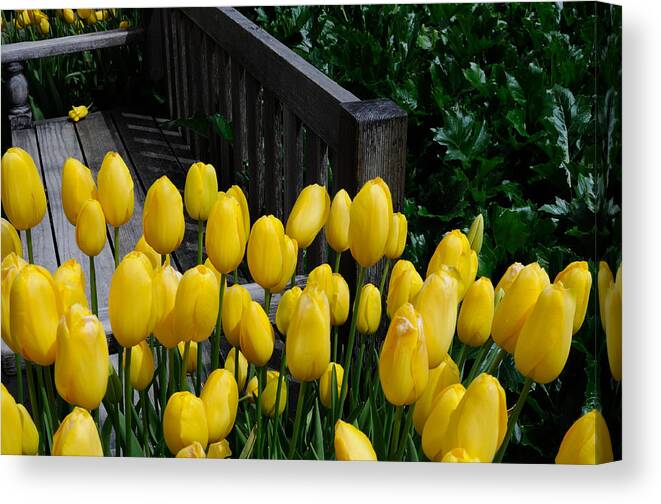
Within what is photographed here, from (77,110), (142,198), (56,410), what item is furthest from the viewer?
(77,110)

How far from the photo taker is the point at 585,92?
1314mm

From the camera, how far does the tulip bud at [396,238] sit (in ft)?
3.80

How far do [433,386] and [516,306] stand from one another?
0.12 meters

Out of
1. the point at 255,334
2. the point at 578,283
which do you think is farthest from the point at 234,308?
the point at 578,283

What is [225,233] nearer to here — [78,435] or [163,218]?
[163,218]

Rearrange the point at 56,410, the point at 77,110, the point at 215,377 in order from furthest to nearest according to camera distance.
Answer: the point at 77,110, the point at 56,410, the point at 215,377

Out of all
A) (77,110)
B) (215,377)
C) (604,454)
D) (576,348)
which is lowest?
(604,454)

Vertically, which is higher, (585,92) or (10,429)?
(585,92)

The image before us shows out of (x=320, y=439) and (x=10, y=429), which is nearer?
(x=10, y=429)

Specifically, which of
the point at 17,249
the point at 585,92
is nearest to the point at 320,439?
the point at 17,249

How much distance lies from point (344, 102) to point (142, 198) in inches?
12.1

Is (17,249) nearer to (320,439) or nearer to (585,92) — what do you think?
(320,439)

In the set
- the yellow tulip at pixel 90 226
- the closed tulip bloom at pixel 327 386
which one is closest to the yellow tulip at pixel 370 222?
the closed tulip bloom at pixel 327 386

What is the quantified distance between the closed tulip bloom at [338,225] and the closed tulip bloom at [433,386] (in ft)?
0.67
